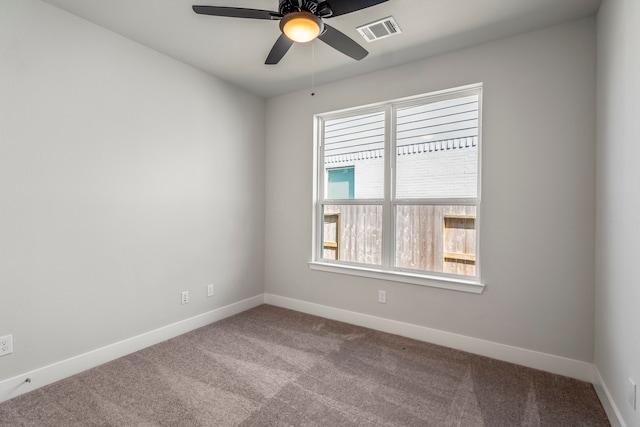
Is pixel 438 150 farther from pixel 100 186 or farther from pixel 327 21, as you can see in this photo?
pixel 100 186

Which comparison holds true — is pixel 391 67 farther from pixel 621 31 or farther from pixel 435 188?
pixel 621 31

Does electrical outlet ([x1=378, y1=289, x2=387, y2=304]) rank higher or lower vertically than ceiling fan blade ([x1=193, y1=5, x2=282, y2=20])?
lower

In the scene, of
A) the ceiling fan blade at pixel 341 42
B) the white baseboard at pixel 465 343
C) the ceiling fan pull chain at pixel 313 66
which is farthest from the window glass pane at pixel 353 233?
the ceiling fan blade at pixel 341 42

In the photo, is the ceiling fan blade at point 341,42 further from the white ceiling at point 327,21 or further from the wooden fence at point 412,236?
the wooden fence at point 412,236

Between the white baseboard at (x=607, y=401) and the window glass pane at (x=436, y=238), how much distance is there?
1024mm

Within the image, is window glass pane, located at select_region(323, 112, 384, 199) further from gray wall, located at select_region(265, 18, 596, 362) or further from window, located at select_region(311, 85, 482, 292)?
gray wall, located at select_region(265, 18, 596, 362)

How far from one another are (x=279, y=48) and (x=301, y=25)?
467mm

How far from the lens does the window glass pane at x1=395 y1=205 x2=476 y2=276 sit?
2793 millimetres

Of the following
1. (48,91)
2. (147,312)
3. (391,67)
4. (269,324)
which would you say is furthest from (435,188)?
(48,91)

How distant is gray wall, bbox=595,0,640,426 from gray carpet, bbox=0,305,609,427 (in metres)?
0.40

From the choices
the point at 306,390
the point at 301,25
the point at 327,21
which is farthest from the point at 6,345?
the point at 327,21

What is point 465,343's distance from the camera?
2691 mm

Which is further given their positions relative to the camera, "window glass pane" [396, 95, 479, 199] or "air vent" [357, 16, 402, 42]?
"window glass pane" [396, 95, 479, 199]

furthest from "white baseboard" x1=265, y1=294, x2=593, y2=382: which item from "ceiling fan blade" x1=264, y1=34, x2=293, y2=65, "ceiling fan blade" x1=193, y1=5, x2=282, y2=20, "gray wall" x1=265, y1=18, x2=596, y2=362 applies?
"ceiling fan blade" x1=193, y1=5, x2=282, y2=20
